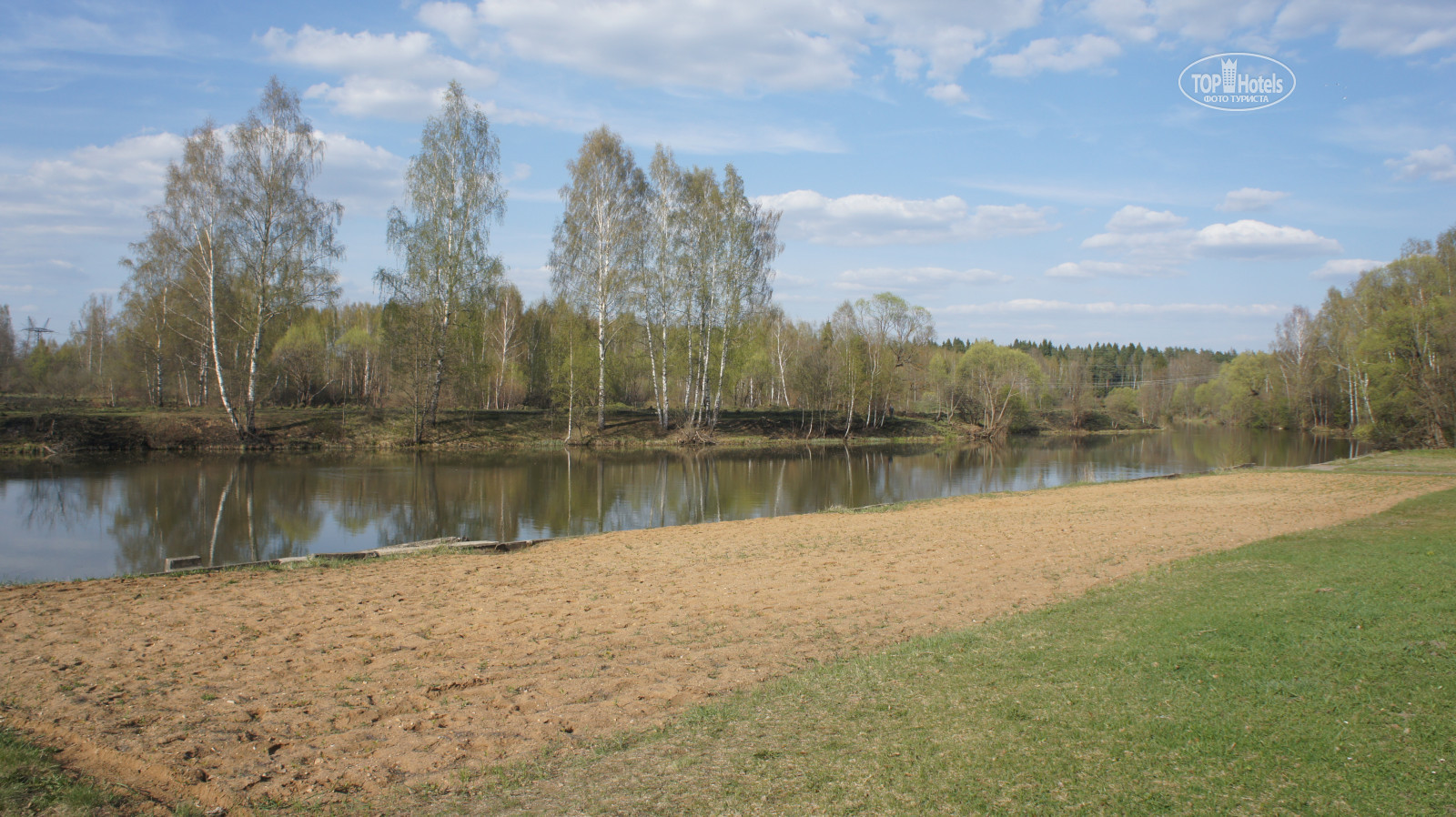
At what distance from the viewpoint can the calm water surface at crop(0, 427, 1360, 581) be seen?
14.2 m

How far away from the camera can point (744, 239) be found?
43656 millimetres

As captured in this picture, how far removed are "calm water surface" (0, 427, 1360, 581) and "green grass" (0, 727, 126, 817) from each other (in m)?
9.00

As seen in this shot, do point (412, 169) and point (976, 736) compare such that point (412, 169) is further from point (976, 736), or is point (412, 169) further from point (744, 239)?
point (976, 736)

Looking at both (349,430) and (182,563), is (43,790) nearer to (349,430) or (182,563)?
(182,563)

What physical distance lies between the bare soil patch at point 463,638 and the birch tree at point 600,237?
86.7 ft

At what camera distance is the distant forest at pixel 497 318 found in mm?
32656

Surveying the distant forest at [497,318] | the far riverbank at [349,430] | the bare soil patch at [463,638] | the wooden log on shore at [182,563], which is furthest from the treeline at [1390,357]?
the wooden log on shore at [182,563]

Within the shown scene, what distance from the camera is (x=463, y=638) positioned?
7.42 meters

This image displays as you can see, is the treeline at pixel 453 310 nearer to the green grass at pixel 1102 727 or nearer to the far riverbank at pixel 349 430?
the far riverbank at pixel 349 430

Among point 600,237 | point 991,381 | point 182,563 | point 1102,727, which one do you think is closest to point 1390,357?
point 991,381

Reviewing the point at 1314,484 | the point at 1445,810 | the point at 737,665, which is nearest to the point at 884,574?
the point at 737,665

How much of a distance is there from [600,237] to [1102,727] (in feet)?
121

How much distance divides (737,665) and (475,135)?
120 feet

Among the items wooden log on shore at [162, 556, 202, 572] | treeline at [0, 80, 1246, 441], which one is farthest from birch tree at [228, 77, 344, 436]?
wooden log on shore at [162, 556, 202, 572]
